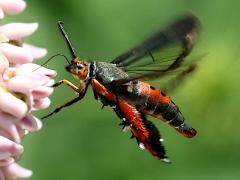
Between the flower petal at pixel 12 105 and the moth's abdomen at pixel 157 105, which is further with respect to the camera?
the moth's abdomen at pixel 157 105

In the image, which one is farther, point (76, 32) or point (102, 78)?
point (76, 32)

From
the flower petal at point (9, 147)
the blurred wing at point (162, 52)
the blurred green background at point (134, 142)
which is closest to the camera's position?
the flower petal at point (9, 147)

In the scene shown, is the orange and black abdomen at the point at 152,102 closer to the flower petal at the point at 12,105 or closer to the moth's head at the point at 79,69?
the moth's head at the point at 79,69

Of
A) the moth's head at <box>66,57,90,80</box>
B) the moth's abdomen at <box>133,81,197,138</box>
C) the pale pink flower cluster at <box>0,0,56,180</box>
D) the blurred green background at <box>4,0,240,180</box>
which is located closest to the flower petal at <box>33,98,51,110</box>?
the pale pink flower cluster at <box>0,0,56,180</box>

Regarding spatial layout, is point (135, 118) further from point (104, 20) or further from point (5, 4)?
point (104, 20)

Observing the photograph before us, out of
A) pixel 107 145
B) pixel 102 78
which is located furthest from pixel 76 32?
pixel 102 78

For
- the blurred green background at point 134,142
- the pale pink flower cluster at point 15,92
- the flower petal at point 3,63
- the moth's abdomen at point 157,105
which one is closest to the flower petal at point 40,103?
the pale pink flower cluster at point 15,92

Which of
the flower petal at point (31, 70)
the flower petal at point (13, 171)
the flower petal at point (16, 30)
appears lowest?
the flower petal at point (13, 171)
